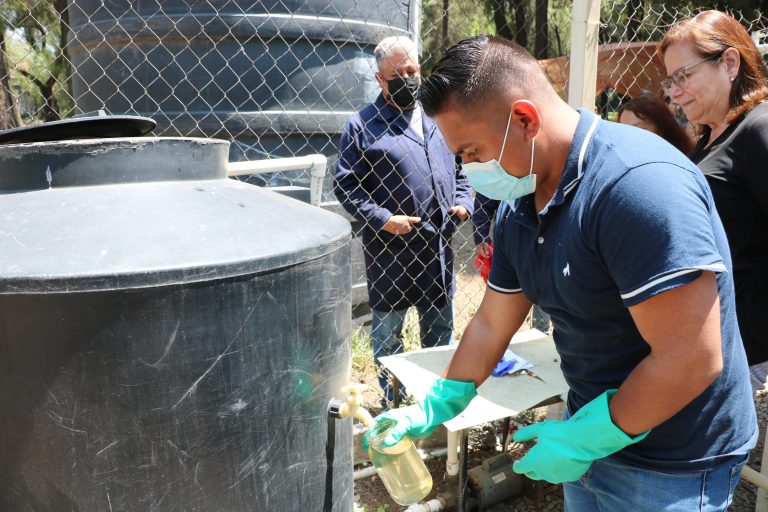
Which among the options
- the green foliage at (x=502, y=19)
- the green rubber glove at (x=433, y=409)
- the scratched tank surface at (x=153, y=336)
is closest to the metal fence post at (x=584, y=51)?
the green rubber glove at (x=433, y=409)

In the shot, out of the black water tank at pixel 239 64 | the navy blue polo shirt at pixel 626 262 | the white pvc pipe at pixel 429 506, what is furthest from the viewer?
the black water tank at pixel 239 64

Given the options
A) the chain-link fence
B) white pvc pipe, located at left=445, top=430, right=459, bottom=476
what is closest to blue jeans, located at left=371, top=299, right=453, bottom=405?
the chain-link fence

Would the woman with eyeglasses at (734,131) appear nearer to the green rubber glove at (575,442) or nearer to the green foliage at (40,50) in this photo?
the green rubber glove at (575,442)

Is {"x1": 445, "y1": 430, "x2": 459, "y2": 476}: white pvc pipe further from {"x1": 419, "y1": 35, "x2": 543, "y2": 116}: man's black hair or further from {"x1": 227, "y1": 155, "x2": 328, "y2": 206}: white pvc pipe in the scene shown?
{"x1": 419, "y1": 35, "x2": 543, "y2": 116}: man's black hair

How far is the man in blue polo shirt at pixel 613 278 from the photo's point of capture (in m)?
1.10

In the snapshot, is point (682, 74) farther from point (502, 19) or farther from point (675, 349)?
point (502, 19)

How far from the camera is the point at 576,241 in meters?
1.21

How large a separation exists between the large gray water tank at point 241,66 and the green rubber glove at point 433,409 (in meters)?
2.08

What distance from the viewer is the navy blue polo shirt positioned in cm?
108

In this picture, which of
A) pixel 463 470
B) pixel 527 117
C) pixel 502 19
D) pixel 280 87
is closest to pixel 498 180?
pixel 527 117

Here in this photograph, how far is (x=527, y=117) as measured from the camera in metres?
1.27

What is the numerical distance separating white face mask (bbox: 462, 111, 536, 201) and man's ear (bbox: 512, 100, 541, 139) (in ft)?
0.19

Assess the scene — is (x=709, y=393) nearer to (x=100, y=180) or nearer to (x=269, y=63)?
(x=100, y=180)

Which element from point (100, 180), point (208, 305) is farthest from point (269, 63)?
point (208, 305)
